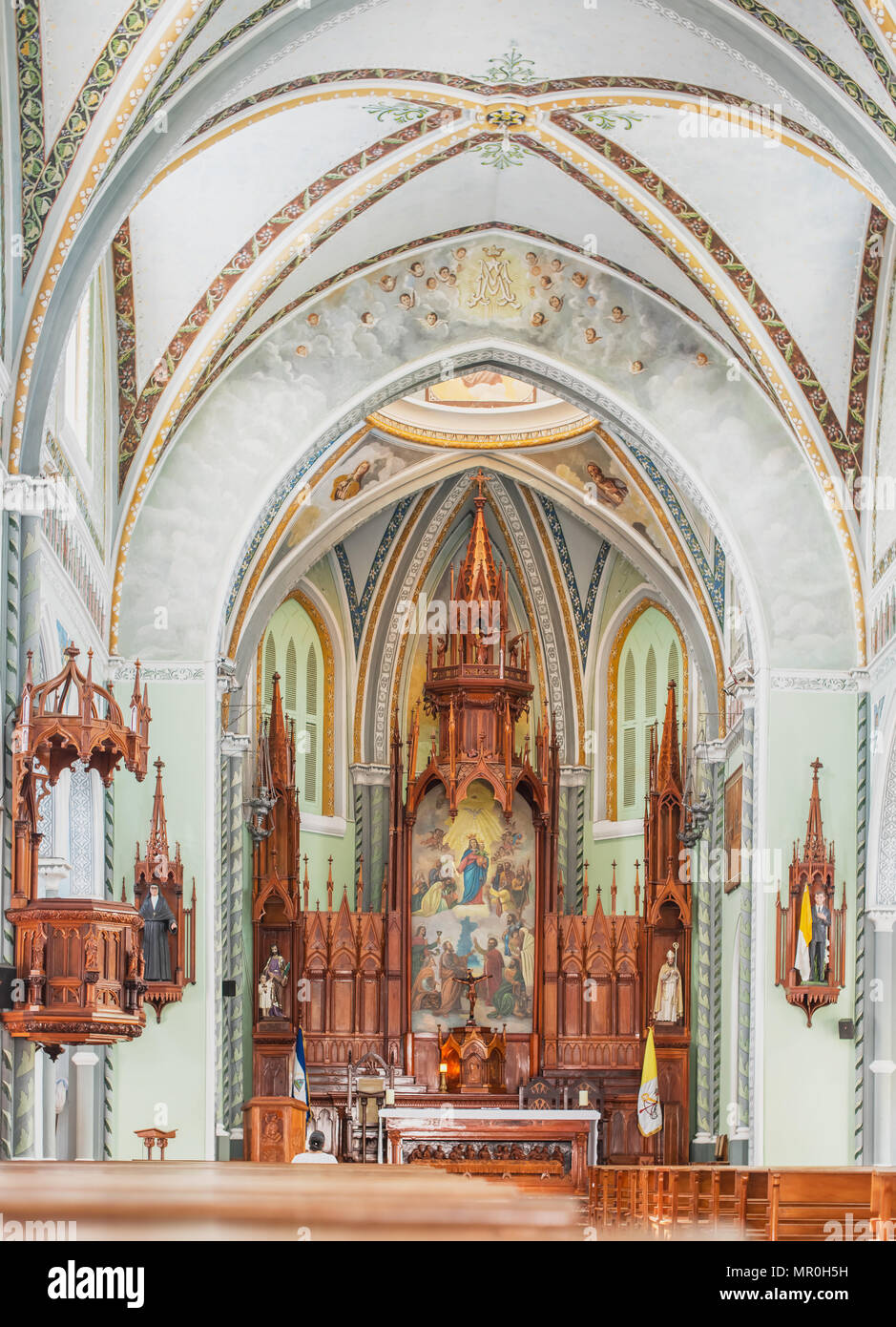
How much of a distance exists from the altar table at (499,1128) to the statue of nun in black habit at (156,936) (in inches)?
223

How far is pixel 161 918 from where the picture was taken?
19.6 metres

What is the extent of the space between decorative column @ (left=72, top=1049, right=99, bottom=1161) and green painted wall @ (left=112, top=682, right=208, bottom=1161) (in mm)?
401

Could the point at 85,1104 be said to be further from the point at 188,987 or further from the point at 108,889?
the point at 108,889

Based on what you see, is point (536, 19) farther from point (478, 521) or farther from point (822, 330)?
point (478, 521)

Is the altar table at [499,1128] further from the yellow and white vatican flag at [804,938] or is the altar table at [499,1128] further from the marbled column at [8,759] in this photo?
the marbled column at [8,759]

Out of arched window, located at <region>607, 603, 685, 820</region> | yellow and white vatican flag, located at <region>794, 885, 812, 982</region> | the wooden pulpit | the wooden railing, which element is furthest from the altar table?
the wooden railing

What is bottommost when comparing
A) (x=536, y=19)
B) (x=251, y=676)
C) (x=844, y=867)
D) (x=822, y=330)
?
(x=844, y=867)

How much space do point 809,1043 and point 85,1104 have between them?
7.84 meters

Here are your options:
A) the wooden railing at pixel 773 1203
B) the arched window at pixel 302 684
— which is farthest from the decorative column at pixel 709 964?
the wooden railing at pixel 773 1203

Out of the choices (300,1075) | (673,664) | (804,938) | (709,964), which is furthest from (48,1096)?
(673,664)

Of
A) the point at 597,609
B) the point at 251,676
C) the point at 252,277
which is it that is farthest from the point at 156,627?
the point at 597,609

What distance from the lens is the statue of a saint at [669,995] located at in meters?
25.4

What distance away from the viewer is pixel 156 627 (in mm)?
20562

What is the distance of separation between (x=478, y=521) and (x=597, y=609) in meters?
3.20
